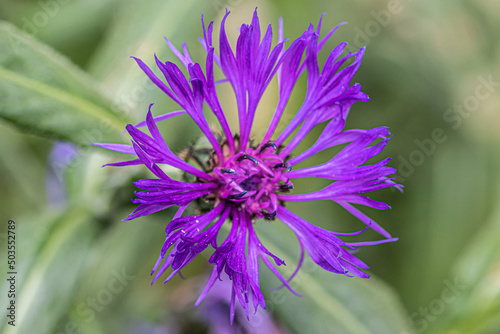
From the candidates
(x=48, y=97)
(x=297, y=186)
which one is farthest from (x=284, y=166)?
(x=297, y=186)

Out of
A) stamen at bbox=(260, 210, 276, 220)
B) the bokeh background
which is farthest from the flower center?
the bokeh background

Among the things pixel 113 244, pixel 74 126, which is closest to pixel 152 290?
pixel 113 244

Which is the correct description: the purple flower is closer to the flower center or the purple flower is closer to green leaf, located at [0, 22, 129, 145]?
the flower center

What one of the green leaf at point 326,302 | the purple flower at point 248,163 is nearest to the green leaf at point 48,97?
the purple flower at point 248,163

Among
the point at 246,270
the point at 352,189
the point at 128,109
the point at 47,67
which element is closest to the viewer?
the point at 246,270

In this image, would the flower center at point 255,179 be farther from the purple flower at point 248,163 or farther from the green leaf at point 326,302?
the green leaf at point 326,302

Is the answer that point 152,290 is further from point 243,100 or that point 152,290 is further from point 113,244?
point 243,100

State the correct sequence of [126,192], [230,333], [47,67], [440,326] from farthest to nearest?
[440,326] < [230,333] < [126,192] < [47,67]
